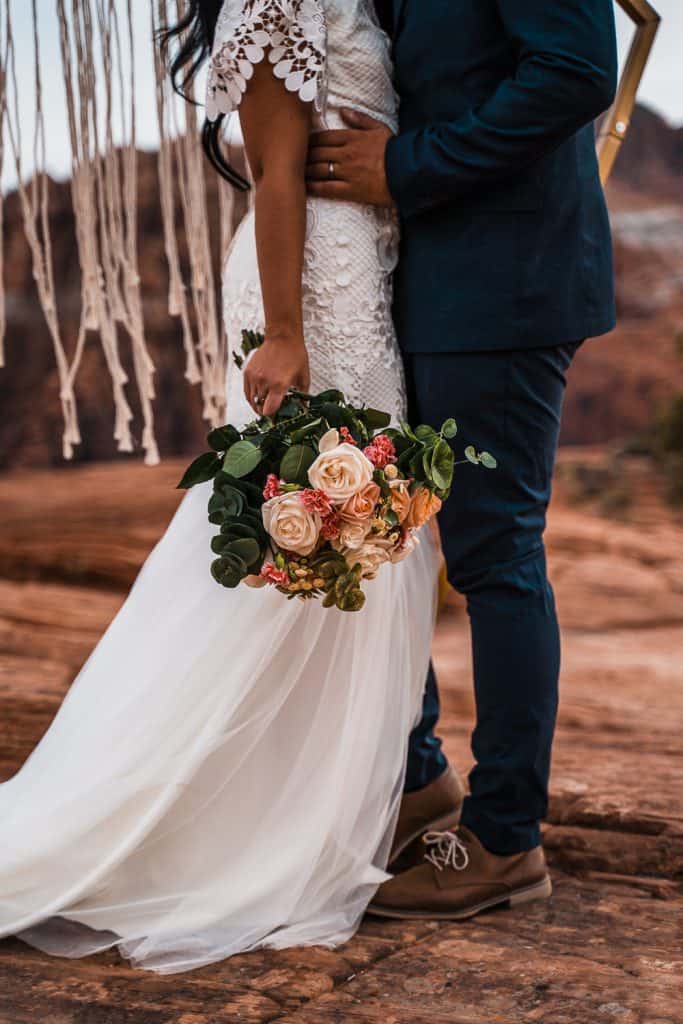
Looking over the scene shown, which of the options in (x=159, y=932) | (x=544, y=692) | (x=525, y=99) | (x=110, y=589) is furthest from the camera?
Result: (x=110, y=589)

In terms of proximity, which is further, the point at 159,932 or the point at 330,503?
the point at 159,932

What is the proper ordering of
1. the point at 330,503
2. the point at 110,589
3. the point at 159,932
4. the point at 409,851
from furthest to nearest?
1. the point at 110,589
2. the point at 409,851
3. the point at 159,932
4. the point at 330,503

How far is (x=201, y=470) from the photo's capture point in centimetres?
138

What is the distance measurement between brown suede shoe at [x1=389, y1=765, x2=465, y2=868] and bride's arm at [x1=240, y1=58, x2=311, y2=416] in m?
0.80

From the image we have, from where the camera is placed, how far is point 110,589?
4.13m

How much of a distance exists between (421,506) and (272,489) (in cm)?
20

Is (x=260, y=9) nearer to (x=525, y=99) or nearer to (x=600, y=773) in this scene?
(x=525, y=99)

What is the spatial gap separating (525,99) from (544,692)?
879 mm

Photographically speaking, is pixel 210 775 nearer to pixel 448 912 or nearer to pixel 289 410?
pixel 448 912

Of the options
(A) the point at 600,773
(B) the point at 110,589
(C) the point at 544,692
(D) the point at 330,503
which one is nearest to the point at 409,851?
(C) the point at 544,692

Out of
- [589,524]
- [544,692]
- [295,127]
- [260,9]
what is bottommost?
[589,524]

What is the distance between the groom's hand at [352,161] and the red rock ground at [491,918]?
3.66 feet

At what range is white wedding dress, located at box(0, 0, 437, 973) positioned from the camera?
156cm

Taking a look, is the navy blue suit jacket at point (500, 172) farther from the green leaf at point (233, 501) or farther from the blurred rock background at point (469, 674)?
the blurred rock background at point (469, 674)
